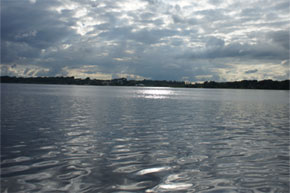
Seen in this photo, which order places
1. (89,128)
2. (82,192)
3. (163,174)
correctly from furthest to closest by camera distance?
(89,128)
(163,174)
(82,192)

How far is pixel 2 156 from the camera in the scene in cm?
1412

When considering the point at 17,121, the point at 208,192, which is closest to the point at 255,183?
the point at 208,192

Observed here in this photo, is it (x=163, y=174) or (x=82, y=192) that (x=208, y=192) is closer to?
(x=163, y=174)

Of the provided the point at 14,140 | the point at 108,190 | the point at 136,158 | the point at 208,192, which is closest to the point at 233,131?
the point at 136,158

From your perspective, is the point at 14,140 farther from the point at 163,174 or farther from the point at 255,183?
the point at 255,183

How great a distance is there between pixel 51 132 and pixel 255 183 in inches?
661

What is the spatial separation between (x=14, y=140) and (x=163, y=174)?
12.4 metres

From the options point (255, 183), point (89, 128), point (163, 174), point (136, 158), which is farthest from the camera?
point (89, 128)

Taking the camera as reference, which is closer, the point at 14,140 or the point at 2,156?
the point at 2,156

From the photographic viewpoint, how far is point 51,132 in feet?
70.3

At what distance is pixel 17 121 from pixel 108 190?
69.7 feet

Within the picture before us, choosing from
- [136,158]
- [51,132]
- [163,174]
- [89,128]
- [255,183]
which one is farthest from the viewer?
[89,128]

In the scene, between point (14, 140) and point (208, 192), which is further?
point (14, 140)

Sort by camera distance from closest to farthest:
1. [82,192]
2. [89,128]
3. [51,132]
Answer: [82,192]
[51,132]
[89,128]
